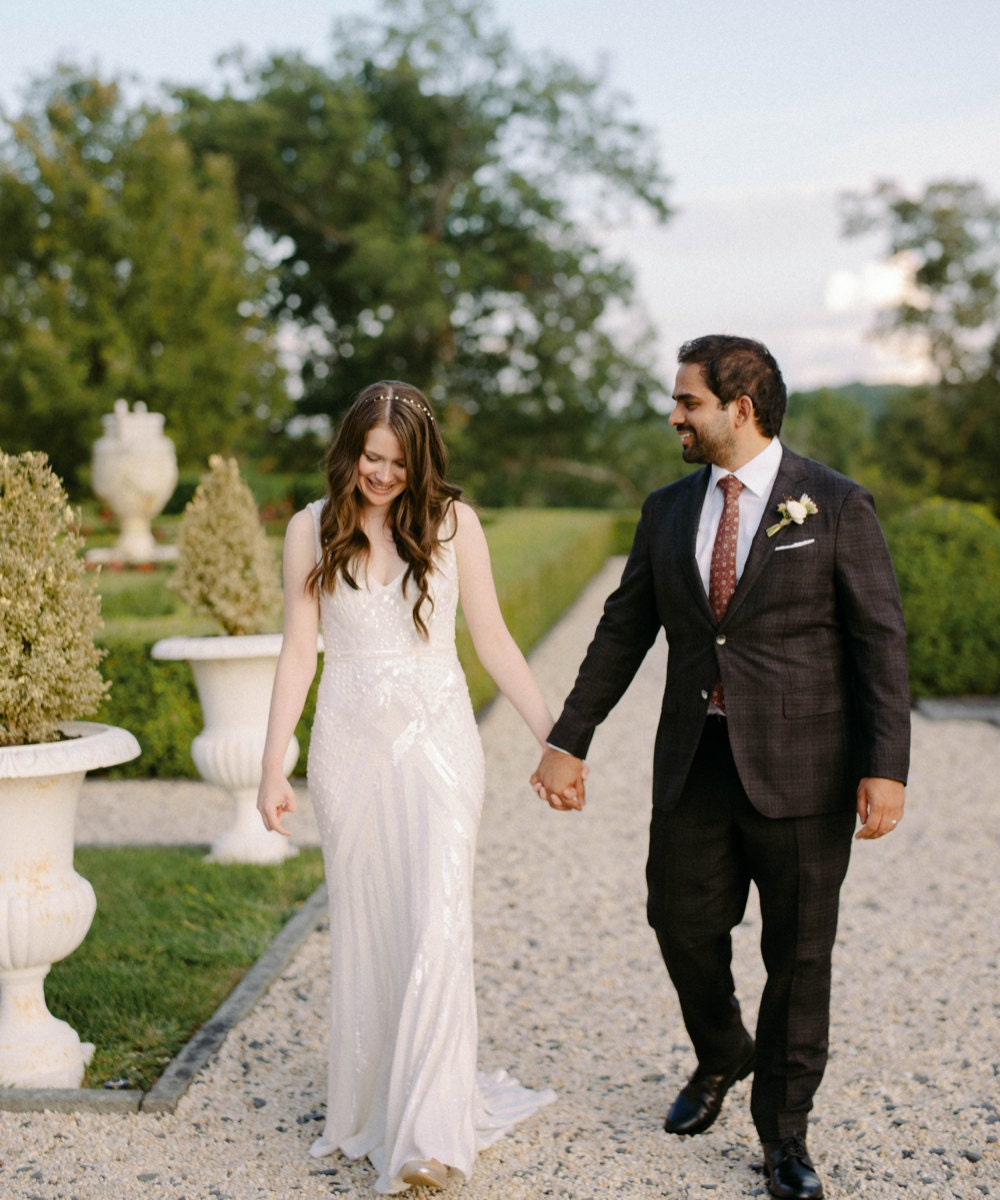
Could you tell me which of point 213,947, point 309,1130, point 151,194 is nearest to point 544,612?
point 213,947

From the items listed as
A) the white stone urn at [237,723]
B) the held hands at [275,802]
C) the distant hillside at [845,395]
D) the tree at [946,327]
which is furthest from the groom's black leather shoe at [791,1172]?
the distant hillside at [845,395]

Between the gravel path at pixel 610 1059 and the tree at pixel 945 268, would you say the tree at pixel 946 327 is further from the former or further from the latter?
the gravel path at pixel 610 1059

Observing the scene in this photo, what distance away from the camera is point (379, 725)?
298 centimetres

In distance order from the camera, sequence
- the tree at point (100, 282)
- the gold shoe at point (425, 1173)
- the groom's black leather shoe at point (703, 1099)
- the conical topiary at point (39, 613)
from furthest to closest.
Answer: the tree at point (100, 282)
the conical topiary at point (39, 613)
the groom's black leather shoe at point (703, 1099)
the gold shoe at point (425, 1173)

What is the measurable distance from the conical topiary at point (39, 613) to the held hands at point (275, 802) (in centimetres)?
A: 67

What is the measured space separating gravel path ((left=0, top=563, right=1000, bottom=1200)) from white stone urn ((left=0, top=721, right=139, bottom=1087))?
8.4 inches

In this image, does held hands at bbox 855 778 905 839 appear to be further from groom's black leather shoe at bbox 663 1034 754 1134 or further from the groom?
groom's black leather shoe at bbox 663 1034 754 1134

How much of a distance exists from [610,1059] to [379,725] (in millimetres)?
1403

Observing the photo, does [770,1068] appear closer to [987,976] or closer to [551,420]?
[987,976]

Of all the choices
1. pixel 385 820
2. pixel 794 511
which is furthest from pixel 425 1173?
pixel 794 511

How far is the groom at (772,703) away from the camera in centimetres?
282

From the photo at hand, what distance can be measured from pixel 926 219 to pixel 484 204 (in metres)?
10.2

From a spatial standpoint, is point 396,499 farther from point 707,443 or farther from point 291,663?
point 707,443

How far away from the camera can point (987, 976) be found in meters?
4.36
